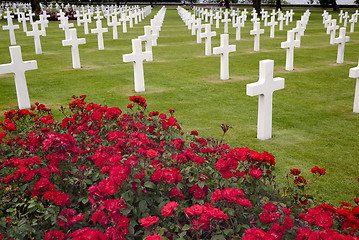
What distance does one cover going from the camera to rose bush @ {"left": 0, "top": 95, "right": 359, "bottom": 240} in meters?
2.46

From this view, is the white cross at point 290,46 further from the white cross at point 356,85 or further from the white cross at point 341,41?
the white cross at point 356,85

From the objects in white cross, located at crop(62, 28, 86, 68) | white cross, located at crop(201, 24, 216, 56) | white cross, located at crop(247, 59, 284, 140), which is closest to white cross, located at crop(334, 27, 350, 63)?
white cross, located at crop(201, 24, 216, 56)

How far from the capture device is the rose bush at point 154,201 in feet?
8.07

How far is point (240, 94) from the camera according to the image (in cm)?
869

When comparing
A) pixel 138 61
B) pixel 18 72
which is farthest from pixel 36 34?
Answer: pixel 18 72

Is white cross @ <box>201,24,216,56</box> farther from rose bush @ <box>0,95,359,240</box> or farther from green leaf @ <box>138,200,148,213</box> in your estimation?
green leaf @ <box>138,200,148,213</box>

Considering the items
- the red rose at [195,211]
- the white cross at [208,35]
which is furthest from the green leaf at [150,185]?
the white cross at [208,35]

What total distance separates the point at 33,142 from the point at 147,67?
8.39 metres

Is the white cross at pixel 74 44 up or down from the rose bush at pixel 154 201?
up

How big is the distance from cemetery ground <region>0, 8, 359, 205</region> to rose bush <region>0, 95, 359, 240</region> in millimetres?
611

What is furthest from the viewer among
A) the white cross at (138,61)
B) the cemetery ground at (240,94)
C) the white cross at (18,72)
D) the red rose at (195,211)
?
the white cross at (138,61)

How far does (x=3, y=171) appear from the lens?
3.56 meters

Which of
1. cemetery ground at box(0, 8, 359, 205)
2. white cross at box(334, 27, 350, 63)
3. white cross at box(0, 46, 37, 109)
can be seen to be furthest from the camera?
white cross at box(334, 27, 350, 63)

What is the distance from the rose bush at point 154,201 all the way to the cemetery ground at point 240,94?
611mm
